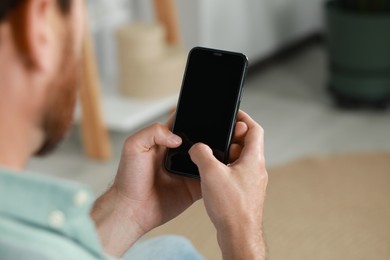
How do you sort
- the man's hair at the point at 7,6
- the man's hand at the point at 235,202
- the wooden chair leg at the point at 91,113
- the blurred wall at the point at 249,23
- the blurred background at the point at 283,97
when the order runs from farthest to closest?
the blurred wall at the point at 249,23 < the wooden chair leg at the point at 91,113 < the blurred background at the point at 283,97 < the man's hand at the point at 235,202 < the man's hair at the point at 7,6

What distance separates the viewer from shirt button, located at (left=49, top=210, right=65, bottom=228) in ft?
1.70

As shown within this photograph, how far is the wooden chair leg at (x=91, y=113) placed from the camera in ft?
6.64

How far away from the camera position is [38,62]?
1.73ft

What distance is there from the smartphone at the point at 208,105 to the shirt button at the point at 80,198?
360 millimetres

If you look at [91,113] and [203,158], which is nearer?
[203,158]

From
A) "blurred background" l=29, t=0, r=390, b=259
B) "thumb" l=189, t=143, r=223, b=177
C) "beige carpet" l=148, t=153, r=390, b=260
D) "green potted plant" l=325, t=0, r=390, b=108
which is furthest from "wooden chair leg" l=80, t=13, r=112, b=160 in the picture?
"thumb" l=189, t=143, r=223, b=177

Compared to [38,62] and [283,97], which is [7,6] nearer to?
[38,62]

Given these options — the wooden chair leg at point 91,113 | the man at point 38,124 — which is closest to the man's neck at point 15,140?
the man at point 38,124

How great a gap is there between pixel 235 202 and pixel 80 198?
0.30m

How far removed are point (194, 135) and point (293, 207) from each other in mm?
850

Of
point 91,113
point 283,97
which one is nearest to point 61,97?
point 91,113

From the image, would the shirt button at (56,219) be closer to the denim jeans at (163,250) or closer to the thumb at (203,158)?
the thumb at (203,158)

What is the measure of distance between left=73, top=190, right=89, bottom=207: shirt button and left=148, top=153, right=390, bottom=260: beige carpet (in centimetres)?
70

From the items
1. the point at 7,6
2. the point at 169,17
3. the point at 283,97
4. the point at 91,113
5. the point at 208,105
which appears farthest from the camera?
the point at 283,97
